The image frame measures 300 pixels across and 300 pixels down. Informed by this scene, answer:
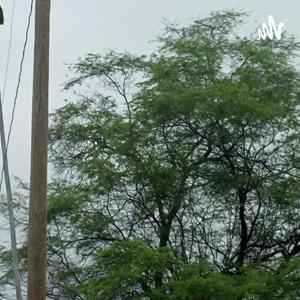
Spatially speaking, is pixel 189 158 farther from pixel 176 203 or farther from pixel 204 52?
pixel 204 52

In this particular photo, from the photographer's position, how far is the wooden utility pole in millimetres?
8148

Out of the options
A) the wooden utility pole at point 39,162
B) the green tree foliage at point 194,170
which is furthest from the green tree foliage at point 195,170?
the wooden utility pole at point 39,162

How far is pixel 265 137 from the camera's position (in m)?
17.2

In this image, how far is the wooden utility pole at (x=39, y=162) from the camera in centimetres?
815

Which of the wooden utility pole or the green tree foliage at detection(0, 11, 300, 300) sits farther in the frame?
the green tree foliage at detection(0, 11, 300, 300)

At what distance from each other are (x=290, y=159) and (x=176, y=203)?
9.09 ft

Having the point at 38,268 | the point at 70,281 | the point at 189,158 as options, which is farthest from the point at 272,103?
the point at 38,268

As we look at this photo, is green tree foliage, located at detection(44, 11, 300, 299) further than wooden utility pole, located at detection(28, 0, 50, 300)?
Yes

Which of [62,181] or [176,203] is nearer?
[176,203]

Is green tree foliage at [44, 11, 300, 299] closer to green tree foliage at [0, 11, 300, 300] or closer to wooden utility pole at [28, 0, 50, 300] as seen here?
green tree foliage at [0, 11, 300, 300]

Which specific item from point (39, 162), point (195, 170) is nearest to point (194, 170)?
point (195, 170)

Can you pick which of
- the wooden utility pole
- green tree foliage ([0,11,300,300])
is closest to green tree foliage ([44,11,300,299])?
green tree foliage ([0,11,300,300])

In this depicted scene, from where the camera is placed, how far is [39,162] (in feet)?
27.2

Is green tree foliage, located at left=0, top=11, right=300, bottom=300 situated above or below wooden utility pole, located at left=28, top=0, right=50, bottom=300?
above
